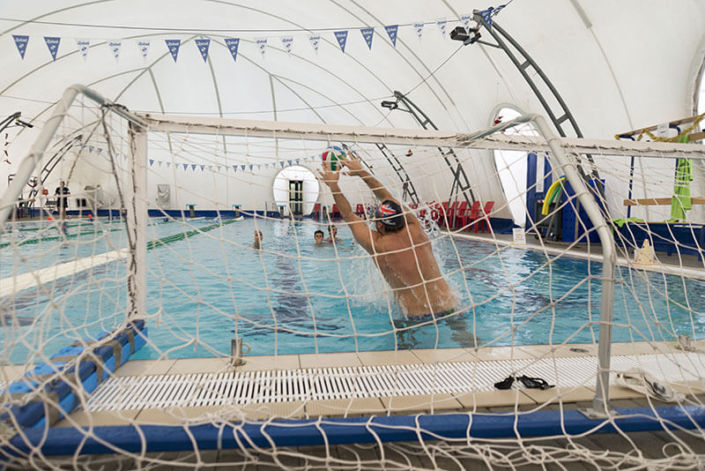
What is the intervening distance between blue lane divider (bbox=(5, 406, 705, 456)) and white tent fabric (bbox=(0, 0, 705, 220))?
7.32 m

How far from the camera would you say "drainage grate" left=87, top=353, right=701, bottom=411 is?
6.01 feet

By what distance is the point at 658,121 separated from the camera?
7332mm

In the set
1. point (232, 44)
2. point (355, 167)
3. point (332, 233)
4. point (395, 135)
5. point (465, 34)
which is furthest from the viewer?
point (232, 44)

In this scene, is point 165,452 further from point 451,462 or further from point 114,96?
point 114,96

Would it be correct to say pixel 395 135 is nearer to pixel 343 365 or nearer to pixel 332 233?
pixel 343 365

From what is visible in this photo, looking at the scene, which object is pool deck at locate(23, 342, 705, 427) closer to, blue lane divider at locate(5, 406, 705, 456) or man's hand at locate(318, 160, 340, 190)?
blue lane divider at locate(5, 406, 705, 456)

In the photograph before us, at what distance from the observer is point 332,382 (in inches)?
80.8

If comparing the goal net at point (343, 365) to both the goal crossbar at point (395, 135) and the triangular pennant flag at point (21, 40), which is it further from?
the triangular pennant flag at point (21, 40)

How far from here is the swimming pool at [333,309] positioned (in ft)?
8.79

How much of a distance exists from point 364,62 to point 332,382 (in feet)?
40.9

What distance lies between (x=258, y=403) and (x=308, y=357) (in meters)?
0.67

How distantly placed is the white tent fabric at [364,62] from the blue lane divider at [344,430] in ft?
24.0

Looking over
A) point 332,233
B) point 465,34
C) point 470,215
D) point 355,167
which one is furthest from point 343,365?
point 470,215

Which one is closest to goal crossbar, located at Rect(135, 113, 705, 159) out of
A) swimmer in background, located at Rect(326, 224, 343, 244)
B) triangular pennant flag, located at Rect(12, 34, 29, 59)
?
swimmer in background, located at Rect(326, 224, 343, 244)
